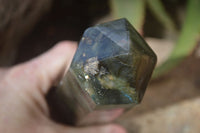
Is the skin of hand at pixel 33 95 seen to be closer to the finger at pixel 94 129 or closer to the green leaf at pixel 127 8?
the finger at pixel 94 129

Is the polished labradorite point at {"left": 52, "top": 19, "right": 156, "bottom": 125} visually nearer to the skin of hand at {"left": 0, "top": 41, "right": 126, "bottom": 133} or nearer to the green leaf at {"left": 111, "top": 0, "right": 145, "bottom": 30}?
the skin of hand at {"left": 0, "top": 41, "right": 126, "bottom": 133}

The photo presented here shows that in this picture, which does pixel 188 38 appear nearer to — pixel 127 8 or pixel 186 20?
pixel 186 20

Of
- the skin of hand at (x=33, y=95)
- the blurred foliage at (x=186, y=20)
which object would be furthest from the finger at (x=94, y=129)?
the blurred foliage at (x=186, y=20)

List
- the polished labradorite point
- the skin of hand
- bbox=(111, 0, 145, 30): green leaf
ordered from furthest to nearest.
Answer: bbox=(111, 0, 145, 30): green leaf, the skin of hand, the polished labradorite point

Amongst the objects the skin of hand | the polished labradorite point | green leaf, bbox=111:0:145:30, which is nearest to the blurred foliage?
green leaf, bbox=111:0:145:30

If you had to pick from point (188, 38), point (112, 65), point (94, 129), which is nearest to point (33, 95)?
point (94, 129)
